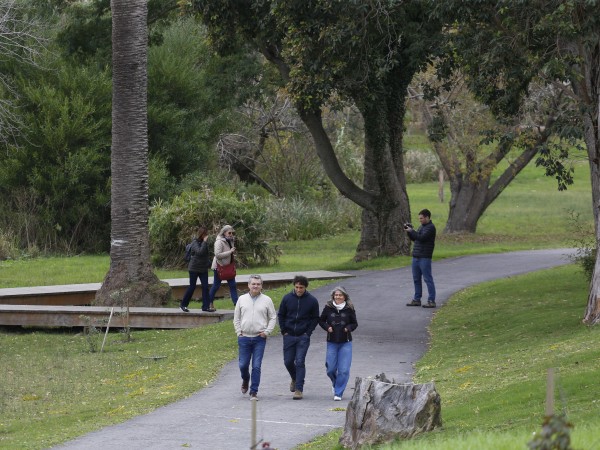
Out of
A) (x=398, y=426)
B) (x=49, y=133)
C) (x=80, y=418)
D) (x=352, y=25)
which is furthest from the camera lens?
(x=49, y=133)

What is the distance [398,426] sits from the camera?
10.8 m

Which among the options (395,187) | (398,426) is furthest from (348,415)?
(395,187)

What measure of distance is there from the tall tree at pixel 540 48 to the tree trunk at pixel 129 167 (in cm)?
730

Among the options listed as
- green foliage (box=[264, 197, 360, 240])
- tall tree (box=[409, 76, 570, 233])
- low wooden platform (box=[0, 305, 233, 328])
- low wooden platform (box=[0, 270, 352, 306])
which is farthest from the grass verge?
green foliage (box=[264, 197, 360, 240])

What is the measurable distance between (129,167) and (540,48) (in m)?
9.56

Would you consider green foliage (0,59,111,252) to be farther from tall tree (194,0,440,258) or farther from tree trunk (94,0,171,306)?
tree trunk (94,0,171,306)

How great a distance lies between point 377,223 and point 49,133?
460 inches

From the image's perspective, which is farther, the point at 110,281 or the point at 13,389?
the point at 110,281

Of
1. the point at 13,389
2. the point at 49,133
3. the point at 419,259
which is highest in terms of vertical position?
the point at 49,133

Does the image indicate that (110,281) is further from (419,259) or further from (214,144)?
(214,144)

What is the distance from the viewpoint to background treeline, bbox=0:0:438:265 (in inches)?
1362

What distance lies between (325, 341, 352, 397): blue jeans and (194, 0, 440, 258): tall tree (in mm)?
8871

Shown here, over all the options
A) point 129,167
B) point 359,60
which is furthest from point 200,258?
point 359,60

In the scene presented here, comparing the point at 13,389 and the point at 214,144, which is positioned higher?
the point at 214,144
